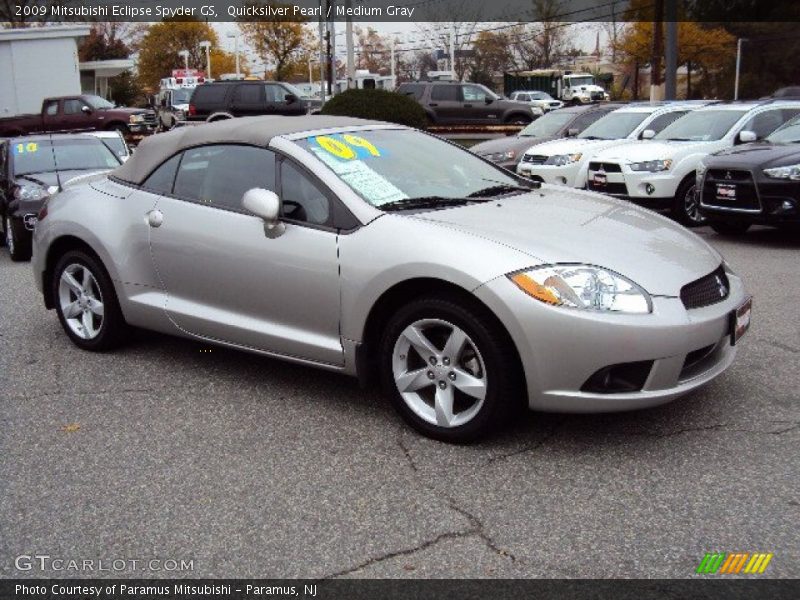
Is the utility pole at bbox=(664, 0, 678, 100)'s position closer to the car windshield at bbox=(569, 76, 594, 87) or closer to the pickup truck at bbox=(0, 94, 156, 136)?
the pickup truck at bbox=(0, 94, 156, 136)

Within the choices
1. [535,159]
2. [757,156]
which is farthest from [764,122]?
[535,159]

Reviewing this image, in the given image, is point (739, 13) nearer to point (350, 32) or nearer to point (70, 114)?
point (350, 32)

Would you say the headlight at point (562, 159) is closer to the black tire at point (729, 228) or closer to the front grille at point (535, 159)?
the front grille at point (535, 159)

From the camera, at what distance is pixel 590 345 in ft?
12.4

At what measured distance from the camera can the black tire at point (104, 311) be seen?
5633 millimetres

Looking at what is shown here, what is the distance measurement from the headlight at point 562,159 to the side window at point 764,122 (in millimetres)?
2357

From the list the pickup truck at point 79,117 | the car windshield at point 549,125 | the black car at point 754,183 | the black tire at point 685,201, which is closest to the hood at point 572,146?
the black tire at point 685,201

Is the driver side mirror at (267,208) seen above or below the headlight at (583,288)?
above

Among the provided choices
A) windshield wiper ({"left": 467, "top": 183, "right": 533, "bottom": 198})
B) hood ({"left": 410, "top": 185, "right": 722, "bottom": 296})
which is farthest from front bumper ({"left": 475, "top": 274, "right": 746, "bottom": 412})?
windshield wiper ({"left": 467, "top": 183, "right": 533, "bottom": 198})

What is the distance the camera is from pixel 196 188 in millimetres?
5188

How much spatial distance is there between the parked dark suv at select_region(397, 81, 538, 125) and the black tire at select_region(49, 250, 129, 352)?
22425mm

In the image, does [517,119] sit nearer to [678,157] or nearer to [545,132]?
[545,132]

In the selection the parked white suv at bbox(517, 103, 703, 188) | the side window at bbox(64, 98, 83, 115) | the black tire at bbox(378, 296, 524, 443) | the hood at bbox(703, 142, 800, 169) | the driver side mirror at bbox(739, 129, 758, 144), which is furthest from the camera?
the side window at bbox(64, 98, 83, 115)

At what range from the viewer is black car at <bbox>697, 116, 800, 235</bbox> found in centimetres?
944
